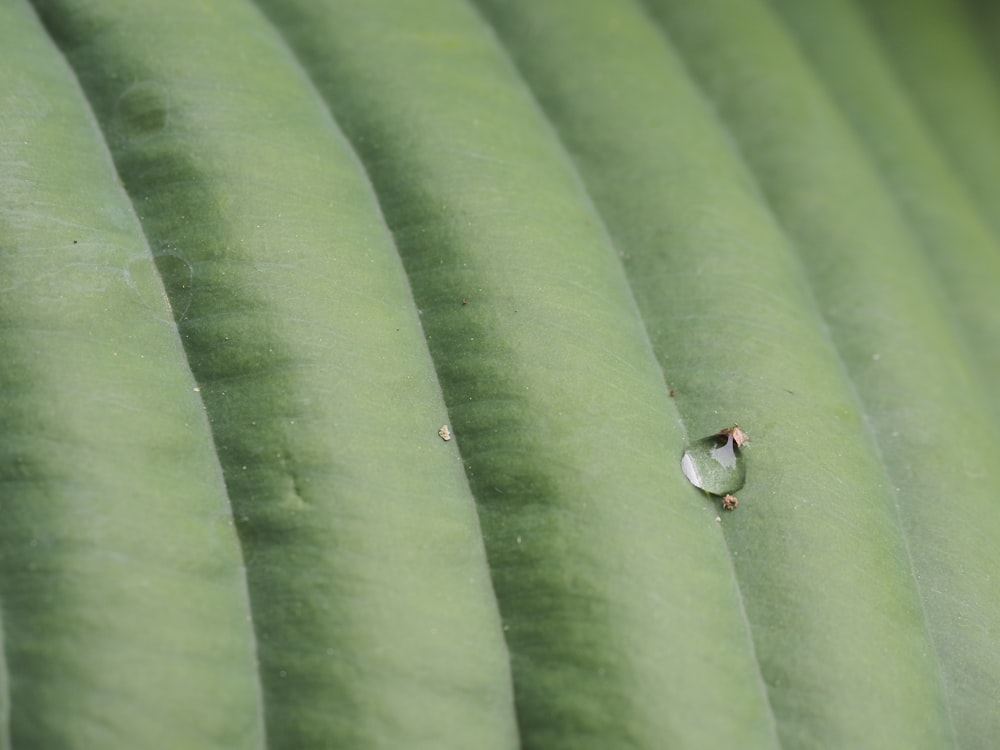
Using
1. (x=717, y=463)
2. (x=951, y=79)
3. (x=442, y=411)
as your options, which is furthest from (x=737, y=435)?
(x=951, y=79)

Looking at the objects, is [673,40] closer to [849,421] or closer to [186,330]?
[849,421]

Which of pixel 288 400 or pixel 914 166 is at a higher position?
pixel 914 166

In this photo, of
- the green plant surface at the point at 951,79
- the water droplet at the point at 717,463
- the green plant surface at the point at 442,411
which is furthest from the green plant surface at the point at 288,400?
the green plant surface at the point at 951,79

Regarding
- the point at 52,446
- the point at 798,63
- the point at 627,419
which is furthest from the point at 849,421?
the point at 52,446

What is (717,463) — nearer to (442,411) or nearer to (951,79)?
(442,411)

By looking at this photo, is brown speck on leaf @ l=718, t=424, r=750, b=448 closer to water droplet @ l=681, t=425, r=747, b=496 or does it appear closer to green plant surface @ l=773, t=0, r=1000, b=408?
water droplet @ l=681, t=425, r=747, b=496

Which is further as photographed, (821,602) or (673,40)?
(673,40)
